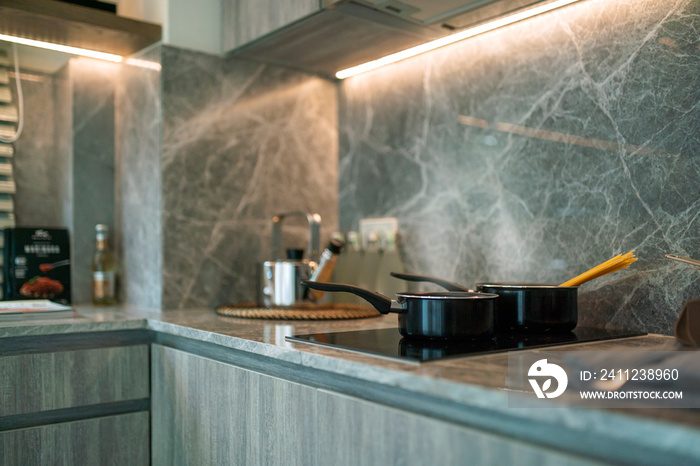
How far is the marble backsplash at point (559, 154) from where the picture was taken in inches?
45.1

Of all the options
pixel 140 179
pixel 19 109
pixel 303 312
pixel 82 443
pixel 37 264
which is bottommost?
pixel 82 443

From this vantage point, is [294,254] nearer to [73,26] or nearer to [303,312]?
[303,312]

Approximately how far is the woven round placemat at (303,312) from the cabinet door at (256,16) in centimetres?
75

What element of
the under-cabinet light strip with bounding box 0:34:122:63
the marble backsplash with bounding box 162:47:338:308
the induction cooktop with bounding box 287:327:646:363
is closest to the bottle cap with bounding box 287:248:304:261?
the marble backsplash with bounding box 162:47:338:308

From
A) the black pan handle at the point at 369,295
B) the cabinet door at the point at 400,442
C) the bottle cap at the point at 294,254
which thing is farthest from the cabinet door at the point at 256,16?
the cabinet door at the point at 400,442

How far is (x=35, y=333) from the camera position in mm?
1246

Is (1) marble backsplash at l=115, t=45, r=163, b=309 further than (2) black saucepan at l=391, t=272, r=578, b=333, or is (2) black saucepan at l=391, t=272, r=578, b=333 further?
(1) marble backsplash at l=115, t=45, r=163, b=309

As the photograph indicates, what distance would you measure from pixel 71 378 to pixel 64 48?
3.51ft

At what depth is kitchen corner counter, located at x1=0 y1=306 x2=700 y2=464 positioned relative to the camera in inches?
21.3

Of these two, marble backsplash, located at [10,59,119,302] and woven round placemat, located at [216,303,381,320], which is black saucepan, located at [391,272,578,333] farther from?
marble backsplash, located at [10,59,119,302]

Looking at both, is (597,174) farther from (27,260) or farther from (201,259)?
(27,260)

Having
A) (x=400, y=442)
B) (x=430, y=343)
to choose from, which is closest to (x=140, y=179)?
(x=430, y=343)

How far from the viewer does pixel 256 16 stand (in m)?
1.64

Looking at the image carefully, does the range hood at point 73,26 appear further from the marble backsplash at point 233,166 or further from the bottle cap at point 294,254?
the bottle cap at point 294,254
